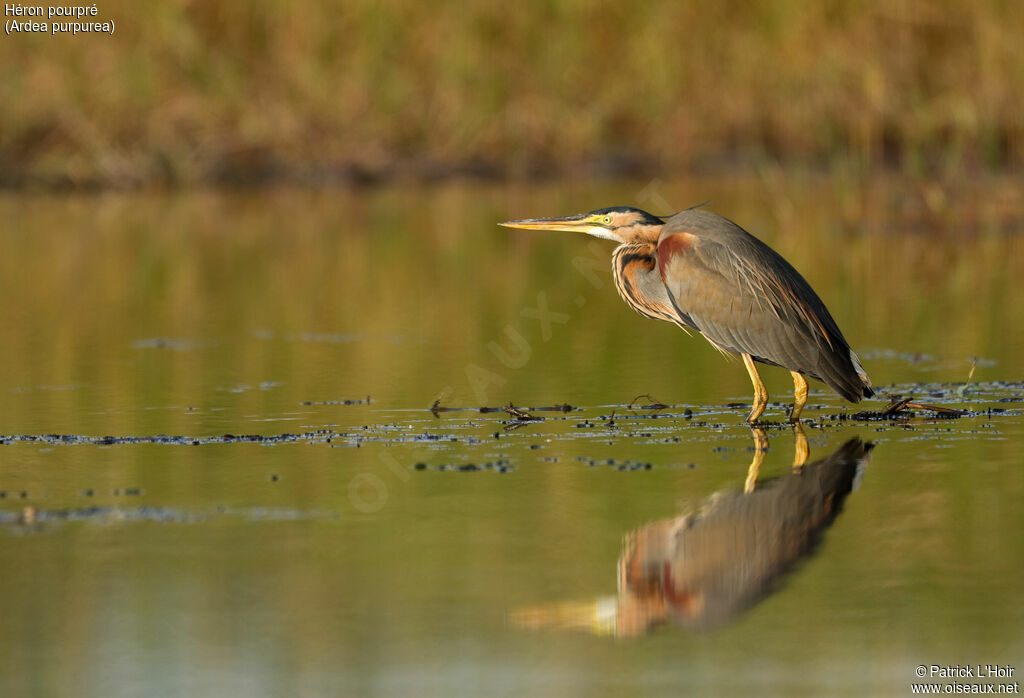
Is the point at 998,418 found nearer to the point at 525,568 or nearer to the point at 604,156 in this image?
the point at 525,568

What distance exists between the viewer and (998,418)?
7285mm

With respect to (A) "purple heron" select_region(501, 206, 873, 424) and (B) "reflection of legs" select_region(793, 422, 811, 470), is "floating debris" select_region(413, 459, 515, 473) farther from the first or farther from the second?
(A) "purple heron" select_region(501, 206, 873, 424)

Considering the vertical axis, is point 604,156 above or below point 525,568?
above

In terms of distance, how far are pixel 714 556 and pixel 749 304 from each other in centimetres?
245

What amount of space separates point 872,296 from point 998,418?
4.48 meters

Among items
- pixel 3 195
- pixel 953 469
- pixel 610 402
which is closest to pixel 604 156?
pixel 3 195

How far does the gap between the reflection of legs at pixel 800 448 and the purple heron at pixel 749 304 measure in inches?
7.2

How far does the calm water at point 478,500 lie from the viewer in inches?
169

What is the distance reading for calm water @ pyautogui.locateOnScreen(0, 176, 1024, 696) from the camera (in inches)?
169

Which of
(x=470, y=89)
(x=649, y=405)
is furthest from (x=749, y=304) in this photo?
(x=470, y=89)

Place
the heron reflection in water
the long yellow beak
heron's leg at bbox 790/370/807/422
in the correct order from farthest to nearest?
1. the long yellow beak
2. heron's leg at bbox 790/370/807/422
3. the heron reflection in water

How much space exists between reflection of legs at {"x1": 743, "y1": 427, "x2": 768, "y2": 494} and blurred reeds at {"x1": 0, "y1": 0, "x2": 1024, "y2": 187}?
1255cm

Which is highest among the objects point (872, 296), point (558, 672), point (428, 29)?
point (428, 29)

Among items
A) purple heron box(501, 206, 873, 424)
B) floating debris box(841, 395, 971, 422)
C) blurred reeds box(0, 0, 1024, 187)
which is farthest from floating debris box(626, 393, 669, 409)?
blurred reeds box(0, 0, 1024, 187)
